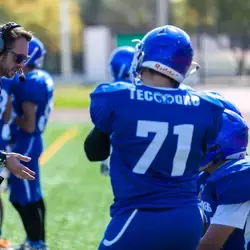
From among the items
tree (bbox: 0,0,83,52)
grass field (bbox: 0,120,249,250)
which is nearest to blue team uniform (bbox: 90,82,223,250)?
grass field (bbox: 0,120,249,250)

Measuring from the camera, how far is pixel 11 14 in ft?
118

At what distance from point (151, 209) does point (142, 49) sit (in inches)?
28.9

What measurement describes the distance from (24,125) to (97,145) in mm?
2417

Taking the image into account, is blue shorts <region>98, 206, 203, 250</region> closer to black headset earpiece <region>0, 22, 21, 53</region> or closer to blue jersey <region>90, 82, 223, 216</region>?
blue jersey <region>90, 82, 223, 216</region>

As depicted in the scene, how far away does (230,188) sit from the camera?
10.1 ft

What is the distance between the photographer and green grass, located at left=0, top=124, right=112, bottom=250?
6.32 meters

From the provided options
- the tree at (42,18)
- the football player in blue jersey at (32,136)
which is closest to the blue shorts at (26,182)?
the football player in blue jersey at (32,136)

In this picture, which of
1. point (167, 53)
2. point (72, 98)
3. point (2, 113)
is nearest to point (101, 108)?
point (167, 53)

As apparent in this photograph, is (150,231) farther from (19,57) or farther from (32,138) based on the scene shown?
(32,138)

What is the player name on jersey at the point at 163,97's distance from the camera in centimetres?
298

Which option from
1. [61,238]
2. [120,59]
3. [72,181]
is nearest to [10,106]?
[120,59]

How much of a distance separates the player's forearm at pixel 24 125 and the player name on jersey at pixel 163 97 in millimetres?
2585

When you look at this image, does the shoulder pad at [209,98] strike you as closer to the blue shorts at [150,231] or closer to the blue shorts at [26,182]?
the blue shorts at [150,231]

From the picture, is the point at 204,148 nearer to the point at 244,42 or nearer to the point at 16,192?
the point at 16,192
